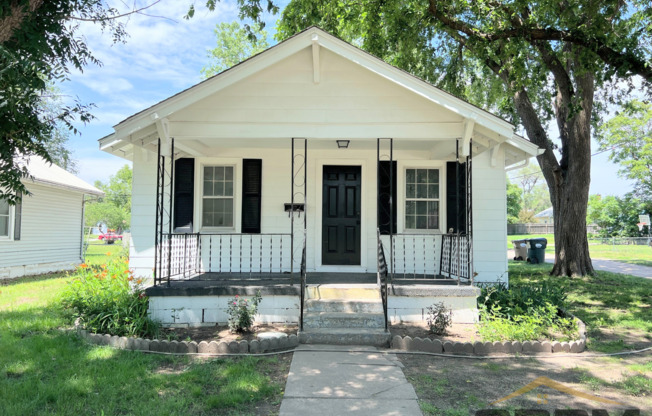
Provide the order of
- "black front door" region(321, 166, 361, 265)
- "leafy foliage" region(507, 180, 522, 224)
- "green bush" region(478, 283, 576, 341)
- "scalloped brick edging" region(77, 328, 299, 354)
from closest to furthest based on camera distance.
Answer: "scalloped brick edging" region(77, 328, 299, 354) → "green bush" region(478, 283, 576, 341) → "black front door" region(321, 166, 361, 265) → "leafy foliage" region(507, 180, 522, 224)

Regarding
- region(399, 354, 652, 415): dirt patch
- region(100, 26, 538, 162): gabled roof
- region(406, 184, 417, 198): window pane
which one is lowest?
region(399, 354, 652, 415): dirt patch

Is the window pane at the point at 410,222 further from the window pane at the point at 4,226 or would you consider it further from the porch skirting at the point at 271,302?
the window pane at the point at 4,226

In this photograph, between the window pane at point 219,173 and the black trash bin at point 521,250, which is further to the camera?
the black trash bin at point 521,250

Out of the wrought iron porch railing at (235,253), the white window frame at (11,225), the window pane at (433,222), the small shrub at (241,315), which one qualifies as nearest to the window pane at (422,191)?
the window pane at (433,222)

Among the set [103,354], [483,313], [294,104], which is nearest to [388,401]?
[483,313]

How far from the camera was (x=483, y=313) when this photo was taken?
5996 mm

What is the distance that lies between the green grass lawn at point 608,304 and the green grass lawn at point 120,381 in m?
4.62

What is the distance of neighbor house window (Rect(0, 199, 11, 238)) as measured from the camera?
12.2 metres

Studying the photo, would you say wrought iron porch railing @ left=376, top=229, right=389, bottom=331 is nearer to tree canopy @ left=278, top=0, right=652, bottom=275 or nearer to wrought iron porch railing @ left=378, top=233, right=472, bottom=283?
wrought iron porch railing @ left=378, top=233, right=472, bottom=283

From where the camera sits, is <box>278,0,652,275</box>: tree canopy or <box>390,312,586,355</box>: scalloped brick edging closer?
<box>390,312,586,355</box>: scalloped brick edging

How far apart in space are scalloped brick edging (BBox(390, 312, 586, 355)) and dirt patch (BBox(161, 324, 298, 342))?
5.92ft

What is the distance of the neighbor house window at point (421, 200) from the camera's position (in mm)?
8289

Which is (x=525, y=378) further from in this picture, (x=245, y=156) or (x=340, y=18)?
(x=340, y=18)

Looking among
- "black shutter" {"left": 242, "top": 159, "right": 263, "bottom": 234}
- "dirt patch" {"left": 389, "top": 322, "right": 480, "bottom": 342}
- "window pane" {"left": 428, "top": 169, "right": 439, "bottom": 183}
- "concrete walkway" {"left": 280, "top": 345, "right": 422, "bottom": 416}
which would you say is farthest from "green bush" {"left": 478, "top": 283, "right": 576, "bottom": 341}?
"black shutter" {"left": 242, "top": 159, "right": 263, "bottom": 234}
